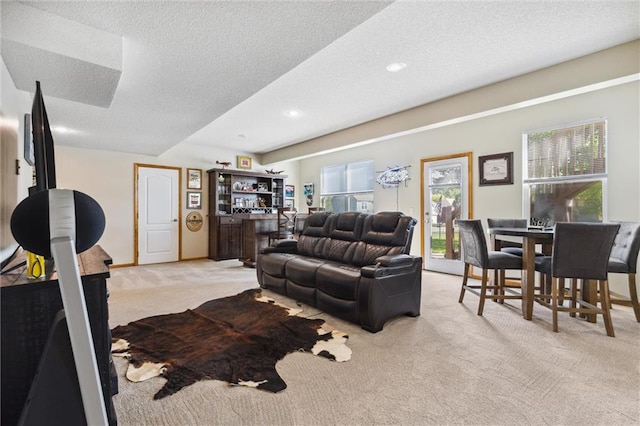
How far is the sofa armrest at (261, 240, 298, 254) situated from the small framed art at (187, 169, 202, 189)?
3.13 metres

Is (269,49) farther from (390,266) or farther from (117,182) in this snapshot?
(117,182)

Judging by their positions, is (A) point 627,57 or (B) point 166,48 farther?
(A) point 627,57

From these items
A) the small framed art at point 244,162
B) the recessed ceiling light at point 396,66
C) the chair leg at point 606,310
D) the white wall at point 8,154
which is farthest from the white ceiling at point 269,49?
the small framed art at point 244,162

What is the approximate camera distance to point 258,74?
8.09 feet

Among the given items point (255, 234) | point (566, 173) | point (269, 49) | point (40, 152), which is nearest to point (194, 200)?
point (255, 234)

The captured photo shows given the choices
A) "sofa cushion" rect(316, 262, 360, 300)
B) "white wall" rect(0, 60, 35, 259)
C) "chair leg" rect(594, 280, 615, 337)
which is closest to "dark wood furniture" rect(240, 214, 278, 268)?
"sofa cushion" rect(316, 262, 360, 300)

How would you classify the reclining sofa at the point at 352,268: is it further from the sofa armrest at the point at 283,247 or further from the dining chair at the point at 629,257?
the dining chair at the point at 629,257

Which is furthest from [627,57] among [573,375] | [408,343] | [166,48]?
[166,48]

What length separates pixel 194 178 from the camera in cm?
638

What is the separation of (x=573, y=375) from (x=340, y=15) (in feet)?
8.84

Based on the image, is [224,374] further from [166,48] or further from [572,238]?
[572,238]

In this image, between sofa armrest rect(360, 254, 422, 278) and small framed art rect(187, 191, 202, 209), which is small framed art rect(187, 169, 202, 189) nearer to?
small framed art rect(187, 191, 202, 209)

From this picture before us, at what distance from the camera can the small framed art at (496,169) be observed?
4293 mm

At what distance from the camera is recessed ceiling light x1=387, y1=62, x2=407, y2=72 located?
297 cm
